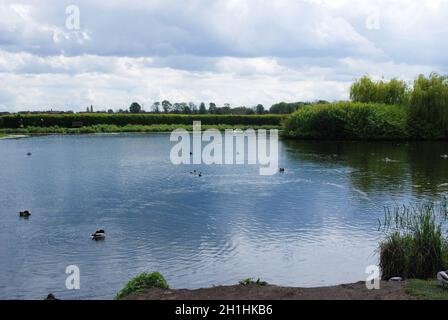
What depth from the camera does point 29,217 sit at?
2089 centimetres

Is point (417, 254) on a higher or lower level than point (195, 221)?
higher

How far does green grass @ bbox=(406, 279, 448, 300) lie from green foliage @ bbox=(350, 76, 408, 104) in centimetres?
6328

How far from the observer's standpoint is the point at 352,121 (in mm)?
65312

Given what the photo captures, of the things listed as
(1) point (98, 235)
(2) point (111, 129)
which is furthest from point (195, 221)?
(2) point (111, 129)

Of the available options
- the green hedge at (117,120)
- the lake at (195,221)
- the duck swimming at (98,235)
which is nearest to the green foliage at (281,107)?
the green hedge at (117,120)

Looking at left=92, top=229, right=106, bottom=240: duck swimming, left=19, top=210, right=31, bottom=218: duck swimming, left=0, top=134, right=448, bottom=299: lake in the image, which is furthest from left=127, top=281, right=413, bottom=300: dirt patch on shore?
left=19, top=210, right=31, bottom=218: duck swimming

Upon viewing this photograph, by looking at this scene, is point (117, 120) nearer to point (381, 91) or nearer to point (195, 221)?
point (381, 91)

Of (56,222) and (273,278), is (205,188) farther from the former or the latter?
(273,278)

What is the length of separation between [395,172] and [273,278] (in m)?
22.3

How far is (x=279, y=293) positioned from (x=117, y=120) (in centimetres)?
8948

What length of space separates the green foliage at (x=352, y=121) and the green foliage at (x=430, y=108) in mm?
1342

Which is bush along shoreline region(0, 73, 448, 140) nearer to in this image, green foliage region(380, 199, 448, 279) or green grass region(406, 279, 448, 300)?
green foliage region(380, 199, 448, 279)

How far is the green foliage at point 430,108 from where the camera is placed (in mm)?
63406
